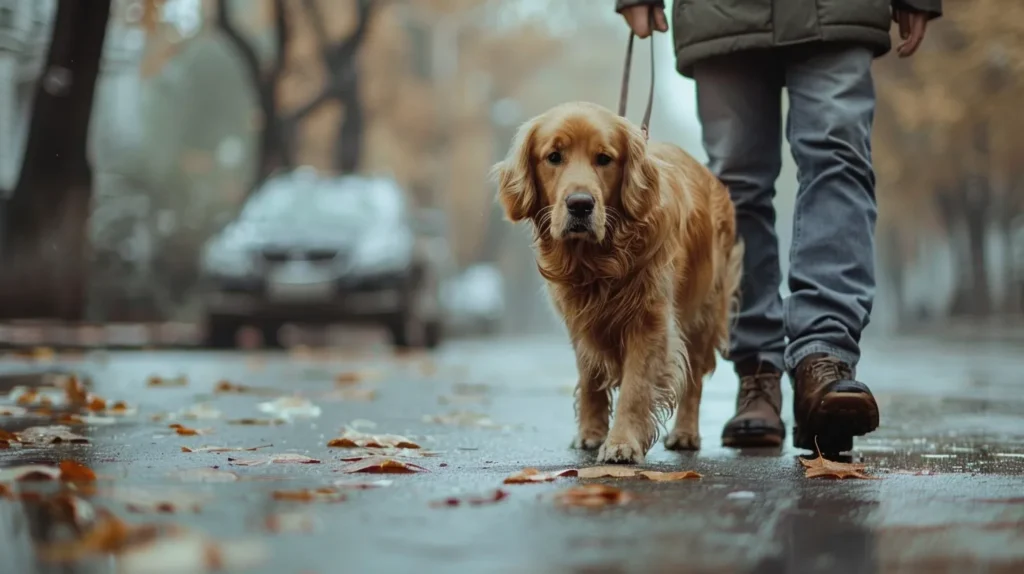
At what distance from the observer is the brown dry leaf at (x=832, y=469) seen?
388 cm

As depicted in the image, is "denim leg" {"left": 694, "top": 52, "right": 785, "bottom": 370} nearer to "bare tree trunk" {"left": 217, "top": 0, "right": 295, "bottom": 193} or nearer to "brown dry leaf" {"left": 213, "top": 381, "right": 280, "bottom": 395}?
"brown dry leaf" {"left": 213, "top": 381, "right": 280, "bottom": 395}

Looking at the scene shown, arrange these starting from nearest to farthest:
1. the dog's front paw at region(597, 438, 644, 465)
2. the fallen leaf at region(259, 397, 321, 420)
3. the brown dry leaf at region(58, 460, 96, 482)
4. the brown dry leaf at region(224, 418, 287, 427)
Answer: the brown dry leaf at region(58, 460, 96, 482)
the dog's front paw at region(597, 438, 644, 465)
the brown dry leaf at region(224, 418, 287, 427)
the fallen leaf at region(259, 397, 321, 420)

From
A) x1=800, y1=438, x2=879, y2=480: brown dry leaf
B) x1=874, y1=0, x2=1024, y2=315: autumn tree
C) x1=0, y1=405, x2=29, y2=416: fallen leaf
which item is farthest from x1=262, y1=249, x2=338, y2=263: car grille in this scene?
x1=800, y1=438, x2=879, y2=480: brown dry leaf

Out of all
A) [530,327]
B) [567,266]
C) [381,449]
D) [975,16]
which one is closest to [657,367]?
[567,266]

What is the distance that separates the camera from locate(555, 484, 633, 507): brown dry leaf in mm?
3230

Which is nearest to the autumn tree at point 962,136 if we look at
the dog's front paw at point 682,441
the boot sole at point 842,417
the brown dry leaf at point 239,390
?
the brown dry leaf at point 239,390

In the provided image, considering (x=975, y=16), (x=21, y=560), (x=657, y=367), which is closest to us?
(x=21, y=560)

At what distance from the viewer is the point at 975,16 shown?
2064cm

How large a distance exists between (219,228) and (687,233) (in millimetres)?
27184

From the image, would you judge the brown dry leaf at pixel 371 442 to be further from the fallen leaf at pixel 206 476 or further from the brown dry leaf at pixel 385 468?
the fallen leaf at pixel 206 476

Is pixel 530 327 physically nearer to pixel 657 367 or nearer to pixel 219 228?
pixel 219 228

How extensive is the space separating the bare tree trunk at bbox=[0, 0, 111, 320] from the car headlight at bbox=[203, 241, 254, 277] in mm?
1453

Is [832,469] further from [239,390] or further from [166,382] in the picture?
[166,382]

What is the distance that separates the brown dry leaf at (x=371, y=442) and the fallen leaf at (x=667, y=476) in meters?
1.05
